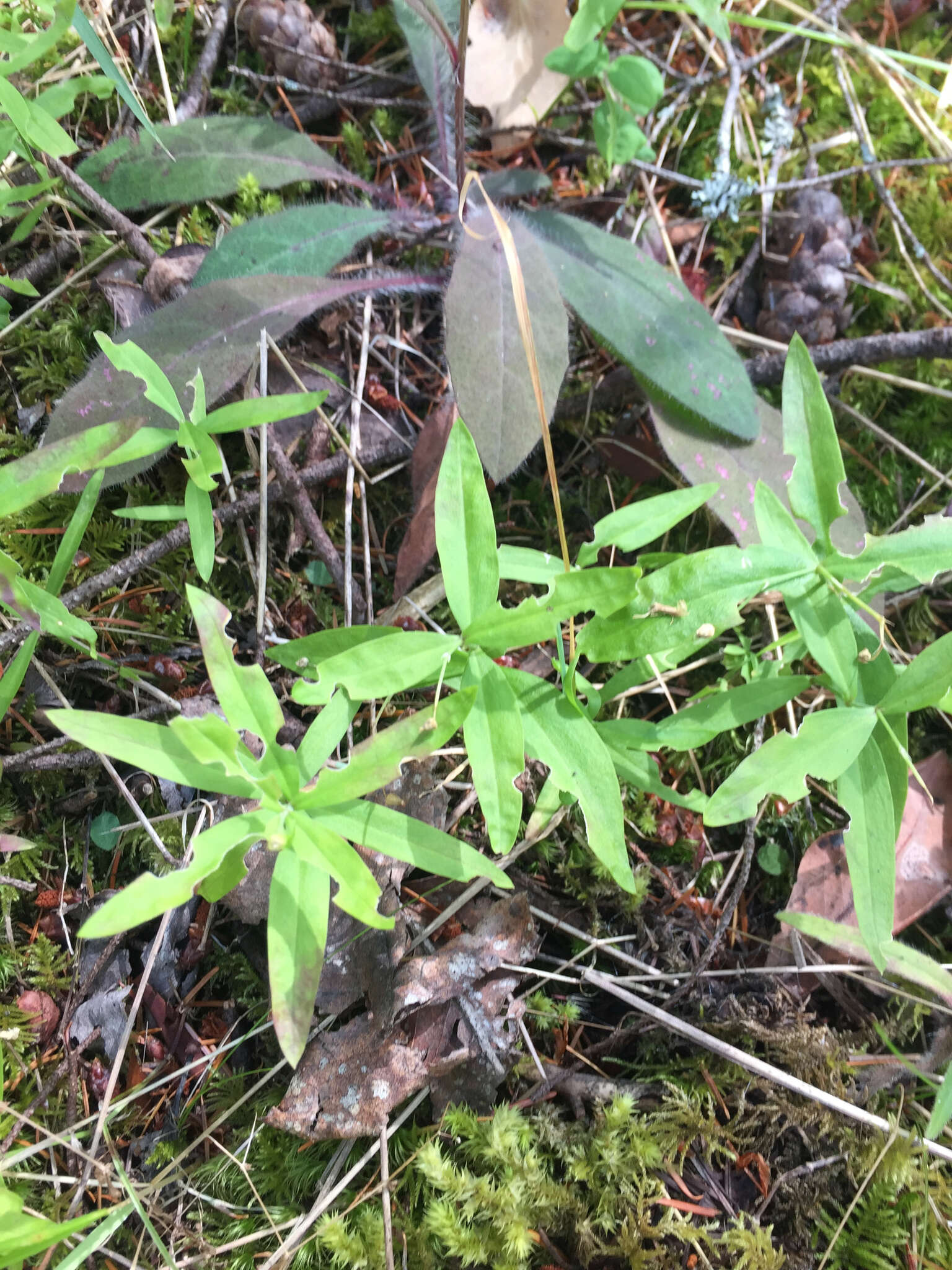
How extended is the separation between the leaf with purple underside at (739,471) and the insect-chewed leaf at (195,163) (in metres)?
1.10

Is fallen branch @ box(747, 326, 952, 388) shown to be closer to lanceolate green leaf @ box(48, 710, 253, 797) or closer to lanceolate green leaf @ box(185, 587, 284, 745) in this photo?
lanceolate green leaf @ box(185, 587, 284, 745)

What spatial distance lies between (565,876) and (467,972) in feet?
0.91

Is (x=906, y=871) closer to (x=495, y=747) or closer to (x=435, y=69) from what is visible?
(x=495, y=747)

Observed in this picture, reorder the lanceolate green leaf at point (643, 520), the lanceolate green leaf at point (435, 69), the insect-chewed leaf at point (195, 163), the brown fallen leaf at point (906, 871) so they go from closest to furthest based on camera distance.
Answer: the lanceolate green leaf at point (643, 520) → the brown fallen leaf at point (906, 871) → the insect-chewed leaf at point (195, 163) → the lanceolate green leaf at point (435, 69)

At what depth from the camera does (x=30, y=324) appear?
1.78 metres

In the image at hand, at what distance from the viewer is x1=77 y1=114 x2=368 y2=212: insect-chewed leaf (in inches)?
70.0

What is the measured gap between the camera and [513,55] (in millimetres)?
1952

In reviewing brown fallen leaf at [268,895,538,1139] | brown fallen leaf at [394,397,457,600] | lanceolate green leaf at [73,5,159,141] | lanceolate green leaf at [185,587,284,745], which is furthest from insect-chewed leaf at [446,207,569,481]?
brown fallen leaf at [268,895,538,1139]

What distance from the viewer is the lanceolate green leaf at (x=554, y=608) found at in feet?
3.90

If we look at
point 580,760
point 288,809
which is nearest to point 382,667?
point 288,809

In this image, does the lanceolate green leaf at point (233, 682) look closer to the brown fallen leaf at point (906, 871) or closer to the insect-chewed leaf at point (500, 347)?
the insect-chewed leaf at point (500, 347)

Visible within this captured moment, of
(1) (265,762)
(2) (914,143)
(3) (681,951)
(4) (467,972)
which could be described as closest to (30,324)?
(1) (265,762)

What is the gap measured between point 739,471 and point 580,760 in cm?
90

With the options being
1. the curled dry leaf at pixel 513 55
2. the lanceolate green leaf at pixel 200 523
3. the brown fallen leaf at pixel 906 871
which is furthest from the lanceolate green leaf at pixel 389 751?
the curled dry leaf at pixel 513 55
